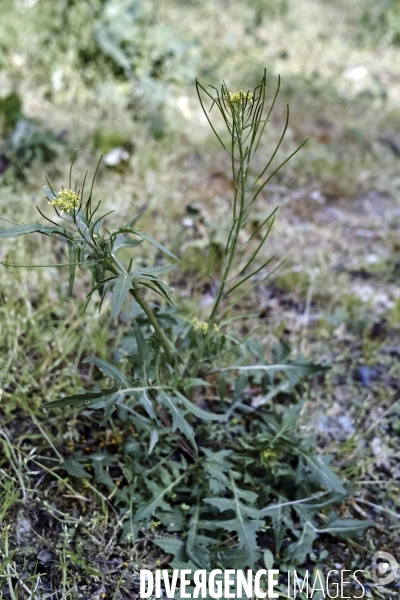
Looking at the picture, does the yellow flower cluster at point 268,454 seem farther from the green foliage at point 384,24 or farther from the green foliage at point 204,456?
the green foliage at point 384,24

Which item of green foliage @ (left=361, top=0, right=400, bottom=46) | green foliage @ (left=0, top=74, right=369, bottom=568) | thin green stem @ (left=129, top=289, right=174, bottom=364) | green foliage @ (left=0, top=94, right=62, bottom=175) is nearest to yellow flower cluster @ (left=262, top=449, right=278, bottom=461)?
green foliage @ (left=0, top=74, right=369, bottom=568)

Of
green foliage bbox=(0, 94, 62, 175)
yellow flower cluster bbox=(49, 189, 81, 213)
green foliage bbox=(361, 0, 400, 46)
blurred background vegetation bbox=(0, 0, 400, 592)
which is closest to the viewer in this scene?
yellow flower cluster bbox=(49, 189, 81, 213)

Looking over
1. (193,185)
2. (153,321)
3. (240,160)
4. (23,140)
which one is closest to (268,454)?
(153,321)

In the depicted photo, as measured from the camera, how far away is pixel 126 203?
3070mm

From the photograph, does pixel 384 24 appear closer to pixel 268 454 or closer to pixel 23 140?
pixel 23 140

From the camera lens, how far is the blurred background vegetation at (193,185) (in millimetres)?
2045

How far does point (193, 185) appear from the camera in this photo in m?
3.43

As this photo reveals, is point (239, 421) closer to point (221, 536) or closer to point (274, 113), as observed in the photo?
point (221, 536)

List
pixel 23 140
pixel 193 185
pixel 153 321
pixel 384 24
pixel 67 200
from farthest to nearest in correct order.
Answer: pixel 384 24 < pixel 193 185 < pixel 23 140 < pixel 153 321 < pixel 67 200

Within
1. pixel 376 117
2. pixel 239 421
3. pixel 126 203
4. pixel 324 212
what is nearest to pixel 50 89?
pixel 126 203

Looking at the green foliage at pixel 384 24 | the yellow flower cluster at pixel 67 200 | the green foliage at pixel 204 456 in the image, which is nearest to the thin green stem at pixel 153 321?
the green foliage at pixel 204 456

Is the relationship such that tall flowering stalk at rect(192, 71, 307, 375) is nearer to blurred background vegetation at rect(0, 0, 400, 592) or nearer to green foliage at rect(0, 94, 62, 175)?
blurred background vegetation at rect(0, 0, 400, 592)

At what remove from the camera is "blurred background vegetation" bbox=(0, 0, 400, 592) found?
2045mm

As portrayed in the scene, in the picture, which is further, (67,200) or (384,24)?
(384,24)
